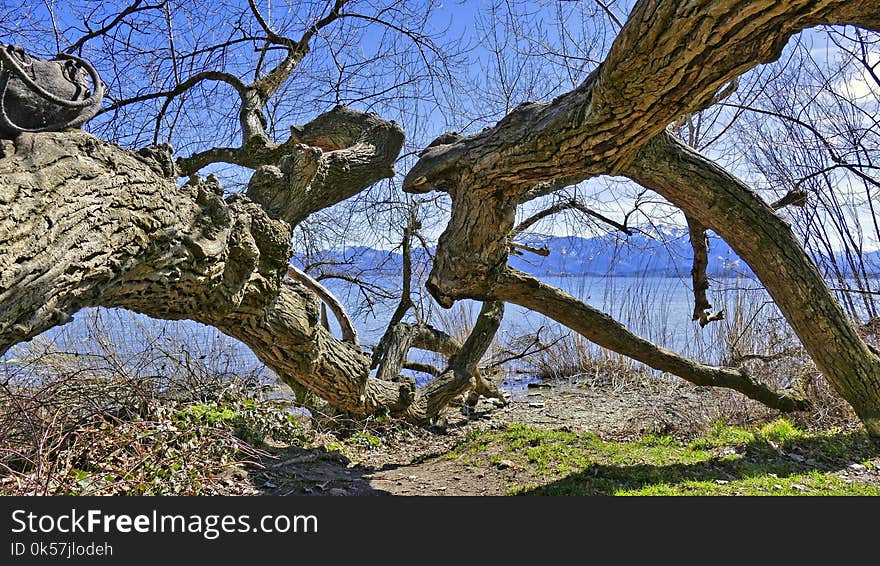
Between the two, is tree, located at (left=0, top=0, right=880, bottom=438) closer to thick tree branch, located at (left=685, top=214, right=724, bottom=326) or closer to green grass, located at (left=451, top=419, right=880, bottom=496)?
thick tree branch, located at (left=685, top=214, right=724, bottom=326)

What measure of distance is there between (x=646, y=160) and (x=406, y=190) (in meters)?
1.42

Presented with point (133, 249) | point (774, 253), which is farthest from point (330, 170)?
point (774, 253)

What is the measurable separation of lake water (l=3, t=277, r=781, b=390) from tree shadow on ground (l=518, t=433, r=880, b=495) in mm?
1846

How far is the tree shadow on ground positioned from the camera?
129 inches

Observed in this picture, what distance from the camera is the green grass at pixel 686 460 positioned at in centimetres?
328

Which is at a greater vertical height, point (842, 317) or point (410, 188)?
point (410, 188)

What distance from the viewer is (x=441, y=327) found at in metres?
7.24

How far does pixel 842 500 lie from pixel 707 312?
2410 mm

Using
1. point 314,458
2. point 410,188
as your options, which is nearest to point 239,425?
point 314,458

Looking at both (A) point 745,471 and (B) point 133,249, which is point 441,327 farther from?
(B) point 133,249

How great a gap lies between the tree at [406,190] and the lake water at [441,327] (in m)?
1.16

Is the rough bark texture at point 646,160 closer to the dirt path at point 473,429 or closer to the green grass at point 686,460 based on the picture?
the green grass at point 686,460

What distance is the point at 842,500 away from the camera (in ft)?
9.01

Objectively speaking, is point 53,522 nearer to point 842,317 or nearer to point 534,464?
point 534,464
